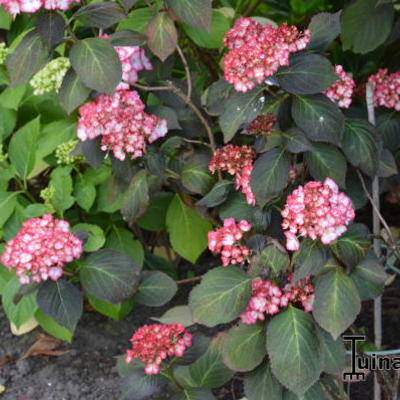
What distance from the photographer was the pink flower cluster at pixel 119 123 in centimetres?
199

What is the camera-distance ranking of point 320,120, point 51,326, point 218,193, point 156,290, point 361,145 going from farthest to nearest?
point 51,326, point 156,290, point 218,193, point 361,145, point 320,120

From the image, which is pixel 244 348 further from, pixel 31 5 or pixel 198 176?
pixel 31 5

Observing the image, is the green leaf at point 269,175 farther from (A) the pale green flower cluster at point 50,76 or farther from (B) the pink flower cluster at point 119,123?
(A) the pale green flower cluster at point 50,76

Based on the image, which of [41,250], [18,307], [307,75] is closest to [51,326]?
[18,307]

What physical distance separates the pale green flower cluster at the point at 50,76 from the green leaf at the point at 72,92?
0.41m

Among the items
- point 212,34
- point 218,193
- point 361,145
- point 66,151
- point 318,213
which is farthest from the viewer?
point 66,151

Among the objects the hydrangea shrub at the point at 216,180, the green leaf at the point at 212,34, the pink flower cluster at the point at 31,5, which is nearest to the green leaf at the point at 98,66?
the hydrangea shrub at the point at 216,180

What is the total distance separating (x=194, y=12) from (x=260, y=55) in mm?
238

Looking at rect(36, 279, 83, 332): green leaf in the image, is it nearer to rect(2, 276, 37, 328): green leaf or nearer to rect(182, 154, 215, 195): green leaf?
rect(2, 276, 37, 328): green leaf

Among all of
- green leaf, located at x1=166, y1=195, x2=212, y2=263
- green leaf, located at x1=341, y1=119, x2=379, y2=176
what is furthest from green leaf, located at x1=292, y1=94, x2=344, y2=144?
green leaf, located at x1=166, y1=195, x2=212, y2=263

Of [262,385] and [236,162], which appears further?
[236,162]

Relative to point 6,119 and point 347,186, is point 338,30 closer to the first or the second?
point 347,186

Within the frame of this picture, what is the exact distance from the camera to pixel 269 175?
6.02ft

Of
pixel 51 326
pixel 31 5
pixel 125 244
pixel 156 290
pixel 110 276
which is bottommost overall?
pixel 51 326
